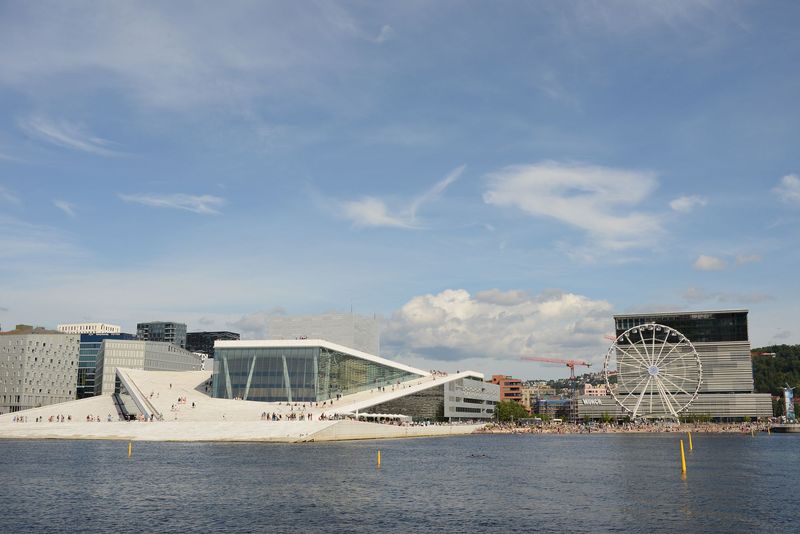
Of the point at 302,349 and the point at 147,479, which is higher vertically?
the point at 302,349

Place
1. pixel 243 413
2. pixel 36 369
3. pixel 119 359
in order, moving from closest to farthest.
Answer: pixel 243 413
pixel 36 369
pixel 119 359

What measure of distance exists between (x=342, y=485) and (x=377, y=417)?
7586 centimetres

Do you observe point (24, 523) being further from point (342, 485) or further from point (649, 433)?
point (649, 433)

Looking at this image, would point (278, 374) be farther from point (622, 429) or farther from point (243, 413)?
point (622, 429)

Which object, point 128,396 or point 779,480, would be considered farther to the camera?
point 128,396

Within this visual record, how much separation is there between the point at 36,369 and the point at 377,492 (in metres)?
151

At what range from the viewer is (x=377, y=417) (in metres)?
127

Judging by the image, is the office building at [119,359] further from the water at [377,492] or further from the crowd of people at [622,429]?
the water at [377,492]

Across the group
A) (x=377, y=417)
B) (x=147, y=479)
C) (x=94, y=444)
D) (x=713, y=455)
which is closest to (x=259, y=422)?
(x=94, y=444)

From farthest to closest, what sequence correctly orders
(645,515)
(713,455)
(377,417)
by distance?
1. (377,417)
2. (713,455)
3. (645,515)

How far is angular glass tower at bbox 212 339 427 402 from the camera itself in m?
132

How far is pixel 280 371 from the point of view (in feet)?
439

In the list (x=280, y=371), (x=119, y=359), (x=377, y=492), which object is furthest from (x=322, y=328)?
(x=377, y=492)

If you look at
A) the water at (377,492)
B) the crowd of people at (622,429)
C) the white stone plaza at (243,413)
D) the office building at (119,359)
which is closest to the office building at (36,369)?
the office building at (119,359)
